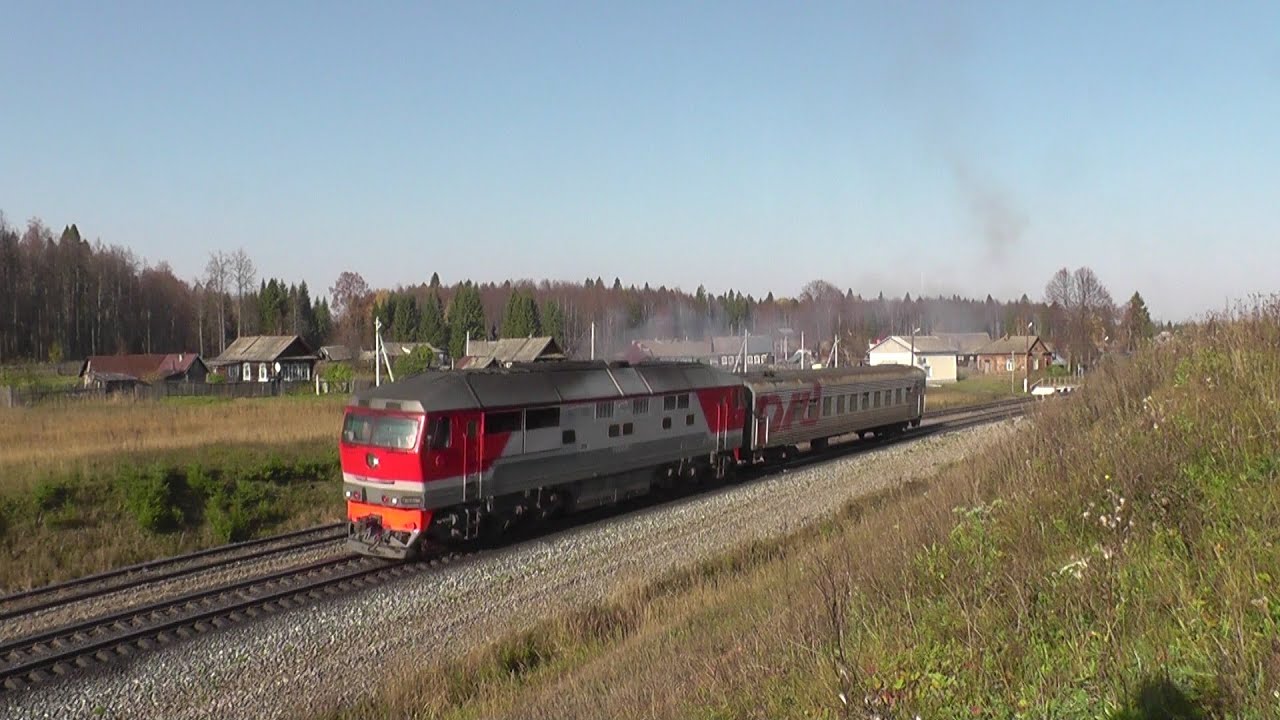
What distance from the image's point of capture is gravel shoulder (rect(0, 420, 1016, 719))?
10281 millimetres

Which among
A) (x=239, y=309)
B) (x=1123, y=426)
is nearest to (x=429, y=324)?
(x=239, y=309)

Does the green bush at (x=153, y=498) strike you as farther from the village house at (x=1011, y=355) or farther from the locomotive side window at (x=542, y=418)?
the village house at (x=1011, y=355)

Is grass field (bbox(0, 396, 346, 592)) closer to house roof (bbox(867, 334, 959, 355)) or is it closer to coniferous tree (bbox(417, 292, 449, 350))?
house roof (bbox(867, 334, 959, 355))

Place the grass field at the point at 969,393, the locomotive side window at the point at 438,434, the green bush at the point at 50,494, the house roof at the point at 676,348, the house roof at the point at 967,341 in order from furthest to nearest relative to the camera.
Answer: the house roof at the point at 967,341 → the house roof at the point at 676,348 → the grass field at the point at 969,393 → the green bush at the point at 50,494 → the locomotive side window at the point at 438,434

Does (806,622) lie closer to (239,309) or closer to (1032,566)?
(1032,566)

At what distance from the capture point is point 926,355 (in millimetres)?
85562

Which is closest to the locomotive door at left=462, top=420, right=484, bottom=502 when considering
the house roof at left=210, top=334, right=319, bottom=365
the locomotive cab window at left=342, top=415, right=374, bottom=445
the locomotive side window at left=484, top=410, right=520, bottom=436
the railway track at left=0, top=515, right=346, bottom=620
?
the locomotive side window at left=484, top=410, right=520, bottom=436

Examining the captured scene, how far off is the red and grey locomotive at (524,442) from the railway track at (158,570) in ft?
5.69

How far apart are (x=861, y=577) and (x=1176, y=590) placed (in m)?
3.25

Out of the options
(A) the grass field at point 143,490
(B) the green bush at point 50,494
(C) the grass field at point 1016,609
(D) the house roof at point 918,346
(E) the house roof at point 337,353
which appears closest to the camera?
(C) the grass field at point 1016,609

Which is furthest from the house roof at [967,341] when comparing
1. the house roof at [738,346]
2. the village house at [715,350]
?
the village house at [715,350]

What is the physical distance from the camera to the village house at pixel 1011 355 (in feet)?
276

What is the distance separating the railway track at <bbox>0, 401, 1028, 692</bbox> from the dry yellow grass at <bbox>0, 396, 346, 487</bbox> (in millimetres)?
7232

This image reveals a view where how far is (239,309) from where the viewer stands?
11312cm
